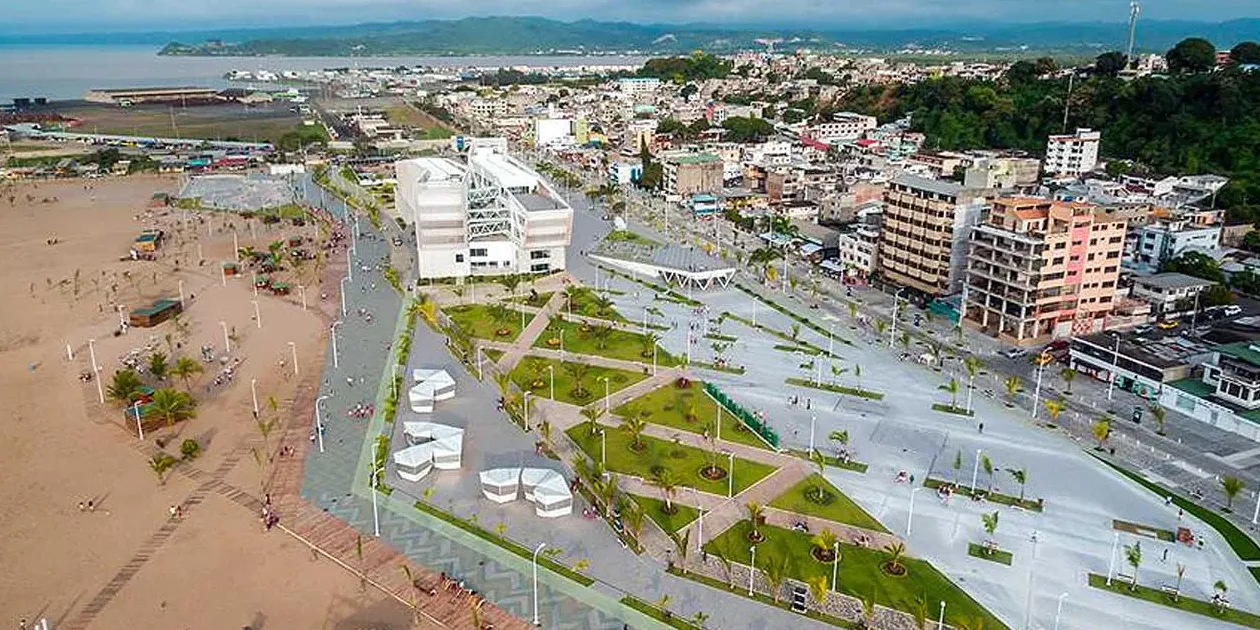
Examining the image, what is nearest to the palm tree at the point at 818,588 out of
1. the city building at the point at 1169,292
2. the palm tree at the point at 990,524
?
the palm tree at the point at 990,524

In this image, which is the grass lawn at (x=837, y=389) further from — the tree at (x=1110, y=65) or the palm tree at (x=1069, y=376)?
the tree at (x=1110, y=65)

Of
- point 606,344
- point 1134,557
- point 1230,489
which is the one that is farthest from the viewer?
point 606,344

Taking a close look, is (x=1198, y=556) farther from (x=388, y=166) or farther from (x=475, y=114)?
(x=475, y=114)

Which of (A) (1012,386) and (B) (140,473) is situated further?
(A) (1012,386)

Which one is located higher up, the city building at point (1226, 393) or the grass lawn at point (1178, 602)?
the city building at point (1226, 393)

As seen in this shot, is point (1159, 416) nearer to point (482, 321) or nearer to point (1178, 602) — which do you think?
point (1178, 602)

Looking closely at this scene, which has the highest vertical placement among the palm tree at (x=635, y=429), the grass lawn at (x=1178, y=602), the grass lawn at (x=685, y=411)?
the palm tree at (x=635, y=429)

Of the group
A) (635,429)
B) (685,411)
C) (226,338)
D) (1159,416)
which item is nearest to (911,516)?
(635,429)

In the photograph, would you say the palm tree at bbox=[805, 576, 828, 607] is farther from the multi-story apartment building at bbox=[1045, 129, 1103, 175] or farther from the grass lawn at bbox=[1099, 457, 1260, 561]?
the multi-story apartment building at bbox=[1045, 129, 1103, 175]
